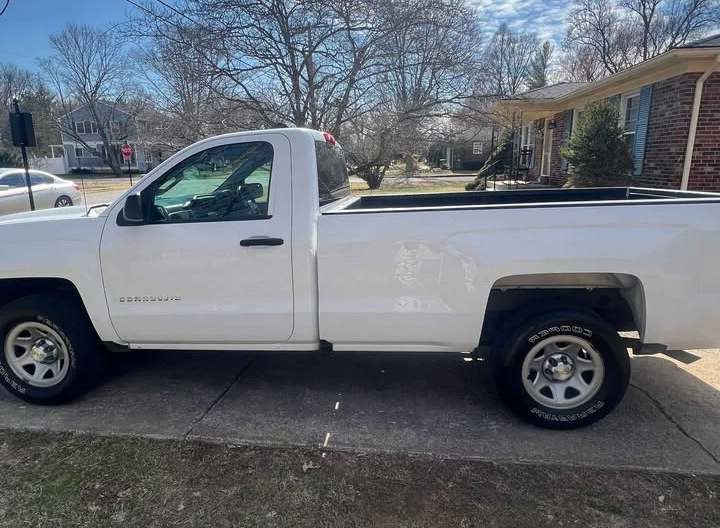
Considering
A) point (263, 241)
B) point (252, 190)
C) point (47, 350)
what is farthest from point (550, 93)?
point (47, 350)

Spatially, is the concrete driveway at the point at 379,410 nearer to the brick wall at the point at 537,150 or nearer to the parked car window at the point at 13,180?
the parked car window at the point at 13,180

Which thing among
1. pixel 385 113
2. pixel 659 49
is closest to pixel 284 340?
pixel 385 113

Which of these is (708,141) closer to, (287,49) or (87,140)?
(287,49)

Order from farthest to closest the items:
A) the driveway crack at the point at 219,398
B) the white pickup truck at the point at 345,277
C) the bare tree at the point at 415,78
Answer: the bare tree at the point at 415,78
the driveway crack at the point at 219,398
the white pickup truck at the point at 345,277

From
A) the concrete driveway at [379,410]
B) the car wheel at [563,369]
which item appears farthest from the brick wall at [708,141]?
the car wheel at [563,369]

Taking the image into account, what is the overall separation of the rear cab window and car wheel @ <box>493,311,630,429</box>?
1643 mm

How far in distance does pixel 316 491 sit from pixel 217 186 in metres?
2.08

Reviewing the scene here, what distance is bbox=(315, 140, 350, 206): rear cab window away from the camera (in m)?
3.47

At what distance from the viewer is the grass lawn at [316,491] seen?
Answer: 2416mm

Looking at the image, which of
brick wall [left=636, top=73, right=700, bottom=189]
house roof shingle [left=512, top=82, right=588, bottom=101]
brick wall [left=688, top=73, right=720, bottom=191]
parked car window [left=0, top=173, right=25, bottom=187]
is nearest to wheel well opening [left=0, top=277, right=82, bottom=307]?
parked car window [left=0, top=173, right=25, bottom=187]

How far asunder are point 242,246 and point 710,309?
9.55 ft

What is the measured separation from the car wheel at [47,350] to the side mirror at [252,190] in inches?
59.7

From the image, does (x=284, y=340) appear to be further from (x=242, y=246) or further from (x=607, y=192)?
(x=607, y=192)

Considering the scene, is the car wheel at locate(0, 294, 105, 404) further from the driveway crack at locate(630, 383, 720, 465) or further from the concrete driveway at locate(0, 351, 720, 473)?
the driveway crack at locate(630, 383, 720, 465)
